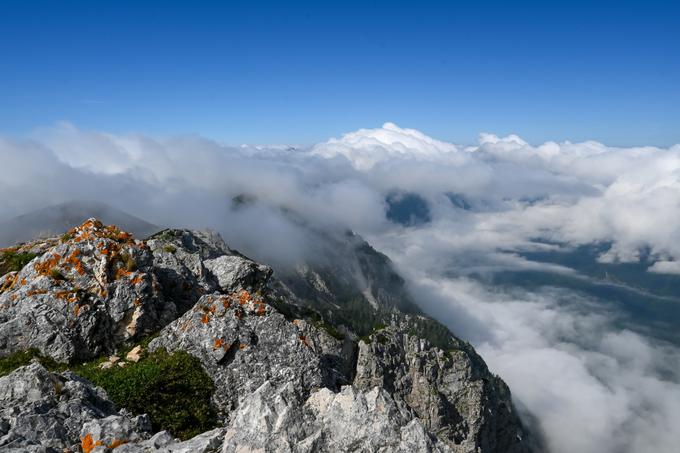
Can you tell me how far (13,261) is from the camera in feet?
123

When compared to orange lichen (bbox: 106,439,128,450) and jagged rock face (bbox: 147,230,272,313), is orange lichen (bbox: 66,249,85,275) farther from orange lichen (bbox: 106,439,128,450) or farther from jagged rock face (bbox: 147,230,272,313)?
orange lichen (bbox: 106,439,128,450)

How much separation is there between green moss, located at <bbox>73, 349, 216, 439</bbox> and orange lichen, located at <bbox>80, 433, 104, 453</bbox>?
209 inches

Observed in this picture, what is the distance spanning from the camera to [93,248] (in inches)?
1298

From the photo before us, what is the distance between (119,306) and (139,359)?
582 centimetres

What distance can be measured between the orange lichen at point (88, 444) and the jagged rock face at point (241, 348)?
8652 mm

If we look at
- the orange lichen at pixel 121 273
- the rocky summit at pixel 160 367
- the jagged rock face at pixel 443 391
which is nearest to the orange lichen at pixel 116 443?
the rocky summit at pixel 160 367

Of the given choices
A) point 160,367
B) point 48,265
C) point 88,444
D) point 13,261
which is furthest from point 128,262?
point 88,444

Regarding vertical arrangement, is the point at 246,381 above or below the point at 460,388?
above

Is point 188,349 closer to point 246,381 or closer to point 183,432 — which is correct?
point 246,381

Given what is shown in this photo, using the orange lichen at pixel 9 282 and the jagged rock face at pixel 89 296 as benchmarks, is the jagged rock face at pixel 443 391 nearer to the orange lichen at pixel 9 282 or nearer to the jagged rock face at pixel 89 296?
the jagged rock face at pixel 89 296

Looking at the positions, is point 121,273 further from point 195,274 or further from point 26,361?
point 195,274

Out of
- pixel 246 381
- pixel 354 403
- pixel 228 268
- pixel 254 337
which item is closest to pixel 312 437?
pixel 354 403

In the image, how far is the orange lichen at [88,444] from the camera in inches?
597

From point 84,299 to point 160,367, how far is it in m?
9.54
